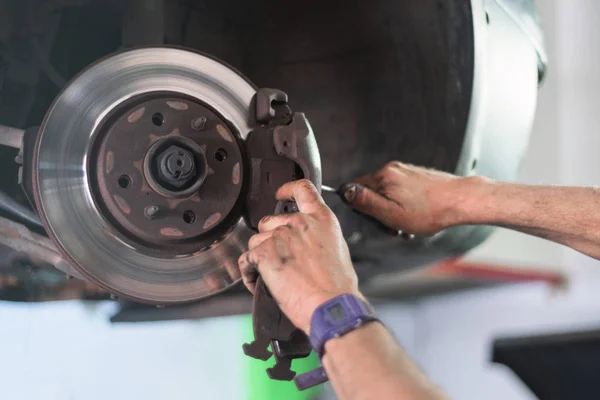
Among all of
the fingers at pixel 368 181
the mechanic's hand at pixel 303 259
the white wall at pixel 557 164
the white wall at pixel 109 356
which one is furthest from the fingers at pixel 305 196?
the white wall at pixel 557 164

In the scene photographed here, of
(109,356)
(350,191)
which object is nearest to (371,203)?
(350,191)

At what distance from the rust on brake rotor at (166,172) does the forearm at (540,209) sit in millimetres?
314

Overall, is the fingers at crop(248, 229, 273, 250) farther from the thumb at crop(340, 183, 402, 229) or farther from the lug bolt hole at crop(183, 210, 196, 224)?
the thumb at crop(340, 183, 402, 229)

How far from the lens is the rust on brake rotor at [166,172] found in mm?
526

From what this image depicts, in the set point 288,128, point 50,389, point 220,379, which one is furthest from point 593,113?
point 50,389

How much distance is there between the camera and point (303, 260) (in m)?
0.46

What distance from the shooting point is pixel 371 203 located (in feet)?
2.24

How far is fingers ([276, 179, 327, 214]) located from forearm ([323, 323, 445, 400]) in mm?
109

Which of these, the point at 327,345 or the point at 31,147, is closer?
the point at 327,345

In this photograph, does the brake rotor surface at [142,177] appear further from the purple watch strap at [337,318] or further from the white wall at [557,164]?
the white wall at [557,164]

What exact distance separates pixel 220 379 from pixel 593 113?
1.32m

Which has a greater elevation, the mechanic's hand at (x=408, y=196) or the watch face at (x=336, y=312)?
the mechanic's hand at (x=408, y=196)

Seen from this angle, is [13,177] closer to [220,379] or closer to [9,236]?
[9,236]

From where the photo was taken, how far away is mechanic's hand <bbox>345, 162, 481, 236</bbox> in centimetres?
69
